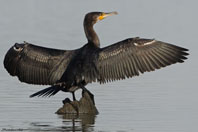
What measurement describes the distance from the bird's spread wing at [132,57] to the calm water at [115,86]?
2.11 feet

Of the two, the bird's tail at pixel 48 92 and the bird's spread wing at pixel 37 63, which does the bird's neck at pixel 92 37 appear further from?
the bird's tail at pixel 48 92

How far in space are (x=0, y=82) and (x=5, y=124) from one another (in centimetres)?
419

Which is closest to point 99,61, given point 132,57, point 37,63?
point 132,57

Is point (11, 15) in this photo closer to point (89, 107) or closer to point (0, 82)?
point (0, 82)

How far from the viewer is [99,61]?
13.1 metres

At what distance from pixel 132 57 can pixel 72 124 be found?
1954 millimetres

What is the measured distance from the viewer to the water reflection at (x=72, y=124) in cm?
1132

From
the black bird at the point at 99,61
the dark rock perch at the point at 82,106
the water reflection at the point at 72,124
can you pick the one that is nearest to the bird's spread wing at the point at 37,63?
the black bird at the point at 99,61

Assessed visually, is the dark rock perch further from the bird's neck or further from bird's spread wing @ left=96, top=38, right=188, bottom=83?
the bird's neck

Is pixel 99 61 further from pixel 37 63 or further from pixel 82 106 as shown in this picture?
pixel 37 63

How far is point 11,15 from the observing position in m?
25.6

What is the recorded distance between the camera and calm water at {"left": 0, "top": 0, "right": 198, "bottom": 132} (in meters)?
11.9

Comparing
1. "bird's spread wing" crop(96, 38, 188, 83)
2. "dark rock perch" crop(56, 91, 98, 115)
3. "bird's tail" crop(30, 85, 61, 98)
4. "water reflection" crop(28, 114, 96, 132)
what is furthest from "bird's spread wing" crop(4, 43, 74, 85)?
"water reflection" crop(28, 114, 96, 132)

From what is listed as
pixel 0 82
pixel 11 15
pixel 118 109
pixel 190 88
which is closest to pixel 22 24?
pixel 11 15
